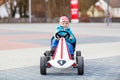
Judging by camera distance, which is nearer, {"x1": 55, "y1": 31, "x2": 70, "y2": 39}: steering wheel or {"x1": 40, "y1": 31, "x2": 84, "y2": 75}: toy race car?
{"x1": 40, "y1": 31, "x2": 84, "y2": 75}: toy race car

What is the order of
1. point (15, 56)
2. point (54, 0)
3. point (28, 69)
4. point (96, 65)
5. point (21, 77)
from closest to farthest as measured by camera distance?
point (21, 77)
point (28, 69)
point (96, 65)
point (15, 56)
point (54, 0)

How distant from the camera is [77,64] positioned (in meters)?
8.88

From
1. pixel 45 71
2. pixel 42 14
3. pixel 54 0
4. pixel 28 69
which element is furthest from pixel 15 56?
pixel 42 14

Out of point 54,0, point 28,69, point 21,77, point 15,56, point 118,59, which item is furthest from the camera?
point 54,0

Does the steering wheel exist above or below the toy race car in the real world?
above

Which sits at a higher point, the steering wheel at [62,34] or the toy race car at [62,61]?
the steering wheel at [62,34]

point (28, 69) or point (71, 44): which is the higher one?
point (71, 44)

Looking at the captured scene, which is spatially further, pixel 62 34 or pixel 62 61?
pixel 62 34

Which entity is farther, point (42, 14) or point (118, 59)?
point (42, 14)

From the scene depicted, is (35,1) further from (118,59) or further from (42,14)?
(118,59)

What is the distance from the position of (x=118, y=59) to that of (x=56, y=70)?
9.54ft

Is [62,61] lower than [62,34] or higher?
lower

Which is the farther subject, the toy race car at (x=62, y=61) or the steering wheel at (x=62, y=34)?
the steering wheel at (x=62, y=34)

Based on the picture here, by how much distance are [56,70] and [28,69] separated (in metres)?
0.74
